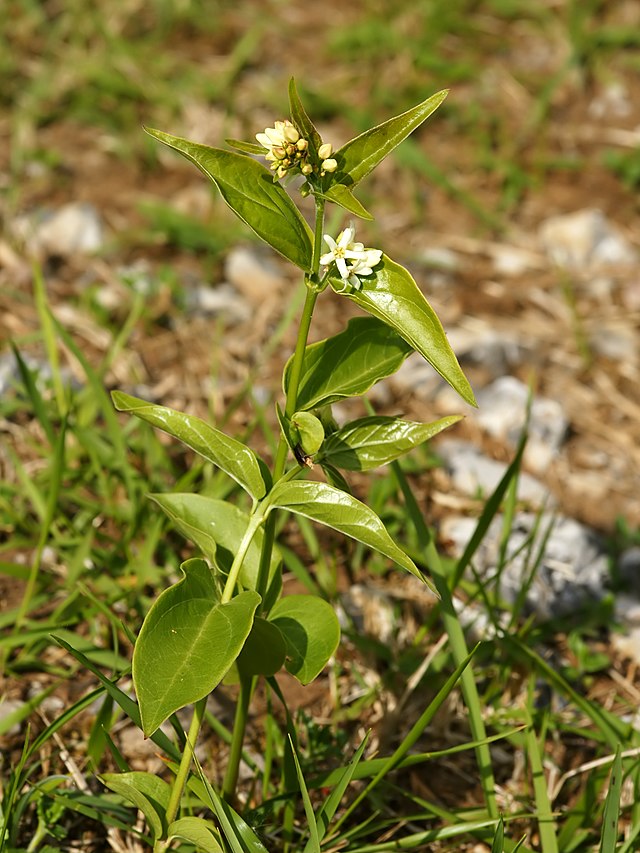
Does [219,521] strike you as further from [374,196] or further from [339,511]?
[374,196]

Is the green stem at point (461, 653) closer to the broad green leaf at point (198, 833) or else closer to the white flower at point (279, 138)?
the broad green leaf at point (198, 833)

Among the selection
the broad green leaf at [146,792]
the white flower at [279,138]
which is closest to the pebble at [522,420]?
the broad green leaf at [146,792]

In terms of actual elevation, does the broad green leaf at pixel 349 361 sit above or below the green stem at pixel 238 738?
above

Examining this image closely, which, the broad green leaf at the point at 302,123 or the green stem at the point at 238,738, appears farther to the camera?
the green stem at the point at 238,738

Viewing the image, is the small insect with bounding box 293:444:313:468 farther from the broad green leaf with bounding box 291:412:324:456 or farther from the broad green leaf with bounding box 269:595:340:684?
the broad green leaf with bounding box 269:595:340:684

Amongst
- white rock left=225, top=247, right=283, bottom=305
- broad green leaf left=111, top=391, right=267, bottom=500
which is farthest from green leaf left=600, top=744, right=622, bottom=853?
white rock left=225, top=247, right=283, bottom=305

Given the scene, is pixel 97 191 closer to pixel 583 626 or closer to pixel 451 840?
pixel 583 626

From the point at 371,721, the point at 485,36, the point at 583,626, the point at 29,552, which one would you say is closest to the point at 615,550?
the point at 583,626
